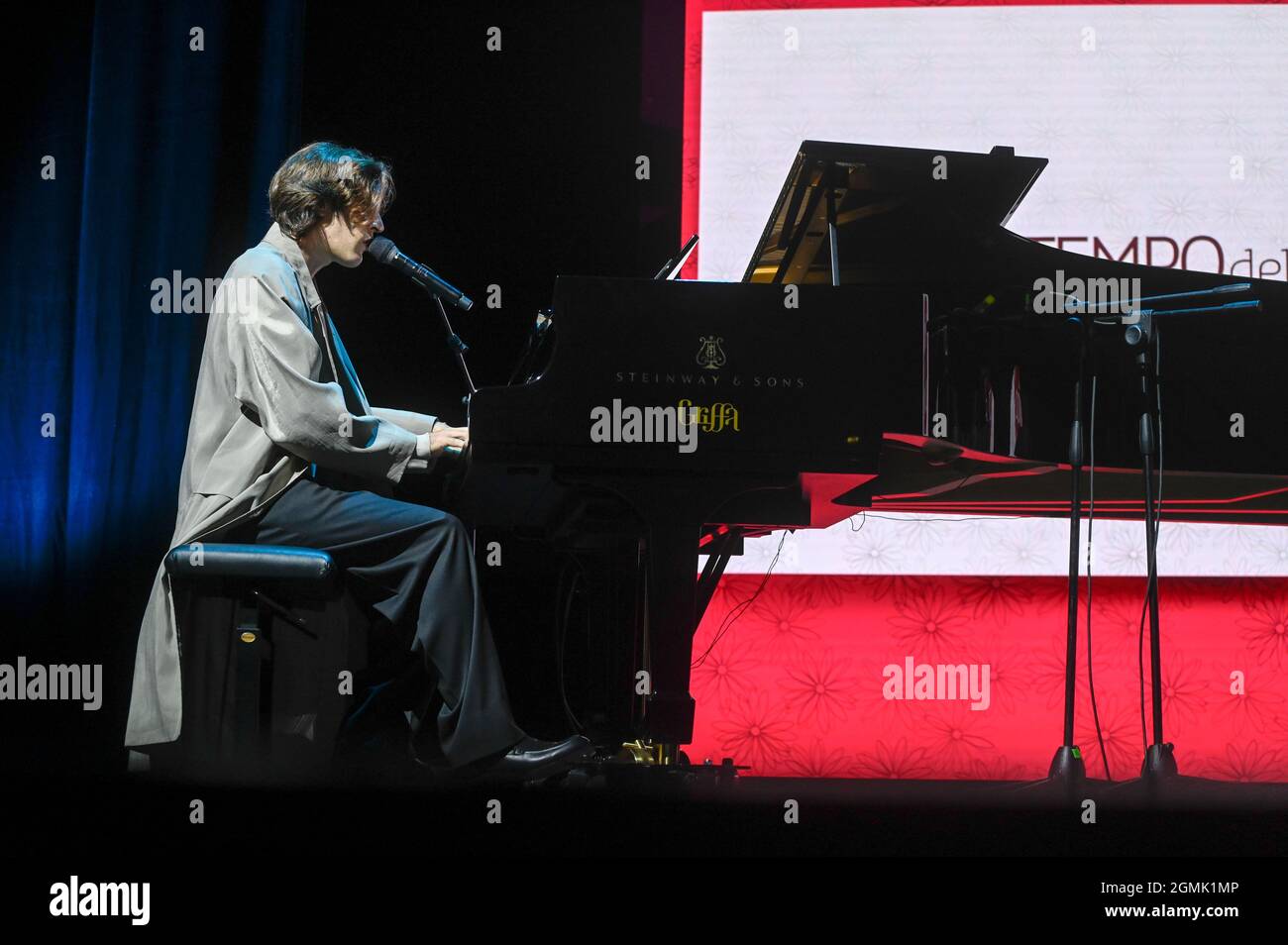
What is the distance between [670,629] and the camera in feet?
7.07

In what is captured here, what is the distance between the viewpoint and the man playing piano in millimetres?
2104

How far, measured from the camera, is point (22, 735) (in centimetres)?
313

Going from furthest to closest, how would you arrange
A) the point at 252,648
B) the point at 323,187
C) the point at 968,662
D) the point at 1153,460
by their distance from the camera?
the point at 968,662
the point at 1153,460
the point at 323,187
the point at 252,648

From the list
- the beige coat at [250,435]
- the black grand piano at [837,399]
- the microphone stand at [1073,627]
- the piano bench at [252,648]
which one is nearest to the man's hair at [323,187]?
the beige coat at [250,435]

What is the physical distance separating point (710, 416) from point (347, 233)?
833mm

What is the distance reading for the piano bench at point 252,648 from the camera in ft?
6.72

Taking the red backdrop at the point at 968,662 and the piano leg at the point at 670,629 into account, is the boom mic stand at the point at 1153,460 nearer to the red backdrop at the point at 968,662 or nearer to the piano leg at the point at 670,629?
the piano leg at the point at 670,629

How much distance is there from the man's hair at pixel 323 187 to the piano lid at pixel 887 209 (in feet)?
2.63

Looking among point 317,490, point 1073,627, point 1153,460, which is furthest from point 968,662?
point 317,490

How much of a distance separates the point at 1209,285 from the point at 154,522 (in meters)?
2.56

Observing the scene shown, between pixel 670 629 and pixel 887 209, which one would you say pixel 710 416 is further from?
pixel 887 209

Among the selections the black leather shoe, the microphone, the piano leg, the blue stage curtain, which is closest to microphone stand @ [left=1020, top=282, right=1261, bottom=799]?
the piano leg

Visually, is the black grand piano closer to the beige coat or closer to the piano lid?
the piano lid
